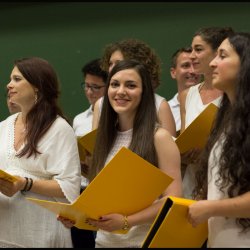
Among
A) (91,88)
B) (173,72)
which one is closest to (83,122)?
(91,88)

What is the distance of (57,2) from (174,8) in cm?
88

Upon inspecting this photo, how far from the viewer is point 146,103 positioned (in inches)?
104

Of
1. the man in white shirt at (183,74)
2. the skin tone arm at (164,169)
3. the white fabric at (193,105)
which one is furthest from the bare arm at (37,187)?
the man in white shirt at (183,74)

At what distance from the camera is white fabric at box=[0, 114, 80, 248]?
2748 mm

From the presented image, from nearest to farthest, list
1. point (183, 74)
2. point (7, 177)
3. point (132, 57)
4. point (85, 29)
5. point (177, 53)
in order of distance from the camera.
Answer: point (7, 177), point (132, 57), point (183, 74), point (177, 53), point (85, 29)

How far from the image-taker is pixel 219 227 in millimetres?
2170

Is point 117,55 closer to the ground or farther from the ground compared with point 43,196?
farther from the ground

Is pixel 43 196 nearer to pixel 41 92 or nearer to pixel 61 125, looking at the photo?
pixel 61 125

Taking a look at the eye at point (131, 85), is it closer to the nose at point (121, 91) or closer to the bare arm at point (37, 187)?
the nose at point (121, 91)

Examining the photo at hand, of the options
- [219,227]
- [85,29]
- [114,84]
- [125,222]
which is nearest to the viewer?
[219,227]

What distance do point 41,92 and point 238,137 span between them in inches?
44.3

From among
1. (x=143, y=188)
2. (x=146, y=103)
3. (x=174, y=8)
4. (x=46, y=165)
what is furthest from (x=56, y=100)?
(x=174, y=8)

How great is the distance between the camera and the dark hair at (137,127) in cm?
249

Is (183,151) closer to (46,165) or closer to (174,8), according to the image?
(46,165)
